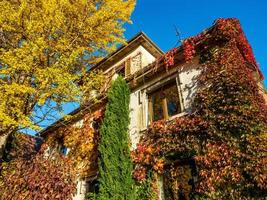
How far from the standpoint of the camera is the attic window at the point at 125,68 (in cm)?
1400

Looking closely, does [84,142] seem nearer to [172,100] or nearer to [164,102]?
[164,102]

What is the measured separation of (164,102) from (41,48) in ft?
17.3

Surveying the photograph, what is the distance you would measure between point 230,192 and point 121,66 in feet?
33.7

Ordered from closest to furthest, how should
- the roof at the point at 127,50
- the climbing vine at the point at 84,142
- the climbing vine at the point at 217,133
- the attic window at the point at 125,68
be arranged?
1. the climbing vine at the point at 217,133
2. the climbing vine at the point at 84,142
3. the attic window at the point at 125,68
4. the roof at the point at 127,50

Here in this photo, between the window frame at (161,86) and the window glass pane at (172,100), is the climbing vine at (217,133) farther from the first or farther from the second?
the window glass pane at (172,100)

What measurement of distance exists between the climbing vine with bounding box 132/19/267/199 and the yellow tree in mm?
Answer: 4079

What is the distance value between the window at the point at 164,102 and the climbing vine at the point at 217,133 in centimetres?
83

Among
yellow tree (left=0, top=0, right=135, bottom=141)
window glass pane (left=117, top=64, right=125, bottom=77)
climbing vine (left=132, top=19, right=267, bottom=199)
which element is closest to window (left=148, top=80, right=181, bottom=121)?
climbing vine (left=132, top=19, right=267, bottom=199)

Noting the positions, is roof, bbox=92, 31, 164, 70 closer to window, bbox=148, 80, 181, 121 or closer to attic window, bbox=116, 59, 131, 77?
attic window, bbox=116, 59, 131, 77

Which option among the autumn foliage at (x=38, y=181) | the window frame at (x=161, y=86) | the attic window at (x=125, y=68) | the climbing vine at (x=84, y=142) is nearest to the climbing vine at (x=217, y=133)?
the window frame at (x=161, y=86)

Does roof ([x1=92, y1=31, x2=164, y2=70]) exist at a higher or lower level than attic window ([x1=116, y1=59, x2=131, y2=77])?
higher

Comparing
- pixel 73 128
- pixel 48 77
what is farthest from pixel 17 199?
pixel 73 128

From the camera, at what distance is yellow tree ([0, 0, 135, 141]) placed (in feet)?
28.1

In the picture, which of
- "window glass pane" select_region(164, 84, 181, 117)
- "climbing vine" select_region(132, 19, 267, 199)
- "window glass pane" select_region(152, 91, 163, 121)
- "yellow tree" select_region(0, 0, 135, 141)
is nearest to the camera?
"climbing vine" select_region(132, 19, 267, 199)
